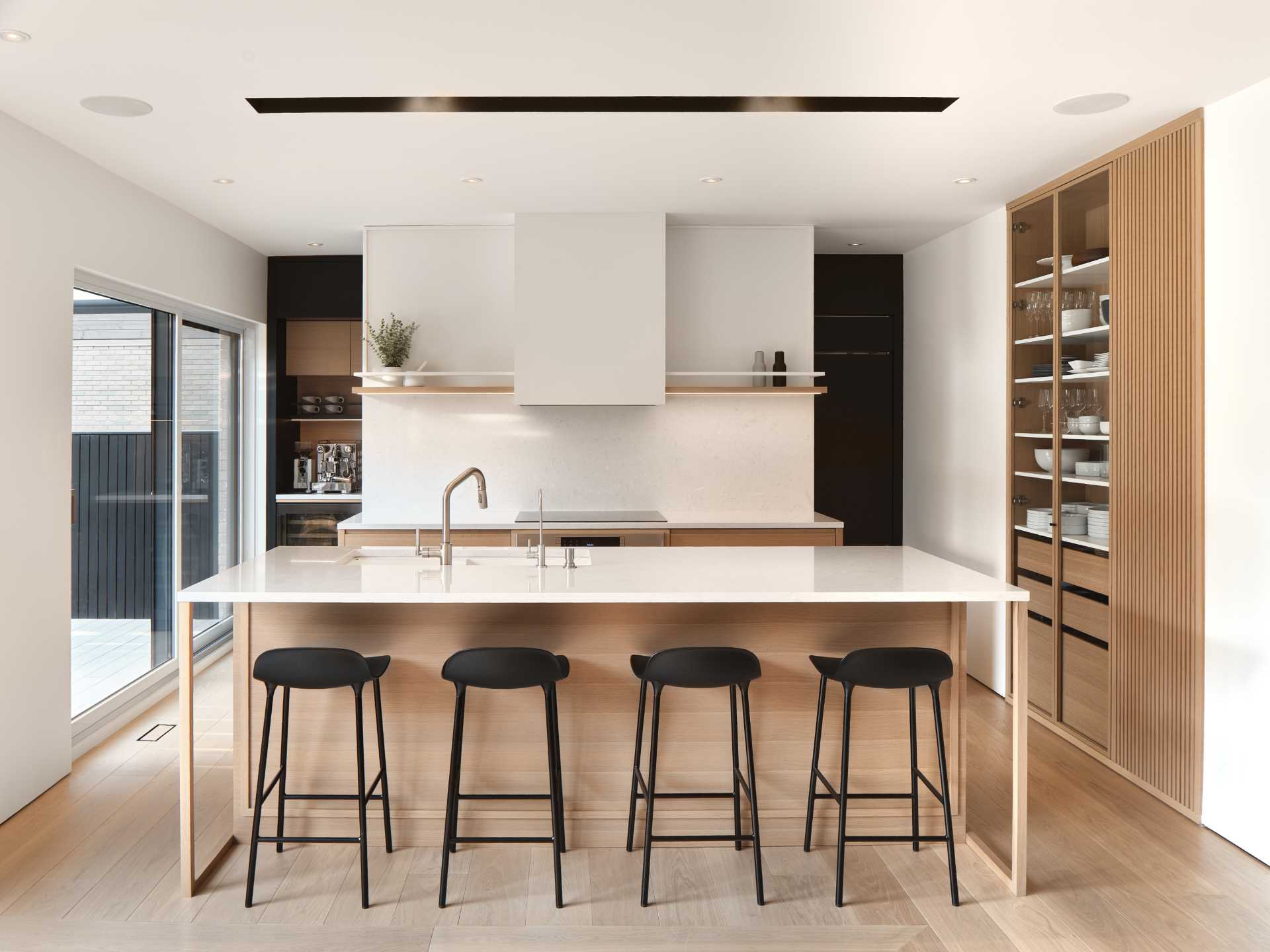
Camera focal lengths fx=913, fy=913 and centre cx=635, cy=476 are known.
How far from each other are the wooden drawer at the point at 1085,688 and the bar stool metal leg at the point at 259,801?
3.18 metres

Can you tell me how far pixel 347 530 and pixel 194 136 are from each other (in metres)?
2.18

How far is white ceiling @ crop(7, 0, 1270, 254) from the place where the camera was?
2457mm

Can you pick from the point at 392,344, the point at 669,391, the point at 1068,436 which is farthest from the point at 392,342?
the point at 1068,436

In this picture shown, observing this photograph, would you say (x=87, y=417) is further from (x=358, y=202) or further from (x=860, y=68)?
(x=860, y=68)

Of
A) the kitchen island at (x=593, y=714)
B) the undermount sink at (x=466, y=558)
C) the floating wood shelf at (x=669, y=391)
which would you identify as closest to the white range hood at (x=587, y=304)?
the floating wood shelf at (x=669, y=391)

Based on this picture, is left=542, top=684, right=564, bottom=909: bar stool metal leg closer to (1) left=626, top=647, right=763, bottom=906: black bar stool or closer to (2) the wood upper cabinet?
(1) left=626, top=647, right=763, bottom=906: black bar stool

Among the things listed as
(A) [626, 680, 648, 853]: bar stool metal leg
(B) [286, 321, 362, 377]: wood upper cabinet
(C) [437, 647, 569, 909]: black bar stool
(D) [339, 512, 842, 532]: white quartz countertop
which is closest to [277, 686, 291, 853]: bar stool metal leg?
(C) [437, 647, 569, 909]: black bar stool

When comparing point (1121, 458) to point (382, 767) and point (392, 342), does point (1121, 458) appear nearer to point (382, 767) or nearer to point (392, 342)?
point (382, 767)

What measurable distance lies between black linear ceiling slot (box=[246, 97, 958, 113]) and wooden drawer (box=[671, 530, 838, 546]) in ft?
7.53

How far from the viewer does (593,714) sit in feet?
9.91

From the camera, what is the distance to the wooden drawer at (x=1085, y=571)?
3.75 metres

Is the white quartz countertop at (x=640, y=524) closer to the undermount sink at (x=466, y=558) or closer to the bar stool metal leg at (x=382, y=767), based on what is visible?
the undermount sink at (x=466, y=558)

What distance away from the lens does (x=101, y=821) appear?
3178 millimetres

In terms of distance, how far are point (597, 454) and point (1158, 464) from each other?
2.95 metres
